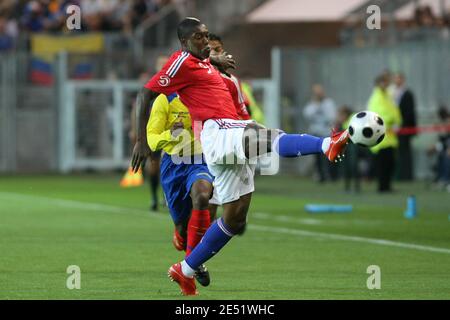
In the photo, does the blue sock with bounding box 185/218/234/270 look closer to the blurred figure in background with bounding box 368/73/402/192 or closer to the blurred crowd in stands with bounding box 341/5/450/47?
the blurred figure in background with bounding box 368/73/402/192

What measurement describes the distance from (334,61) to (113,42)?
6.18 meters

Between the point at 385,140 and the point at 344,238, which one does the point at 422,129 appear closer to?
the point at 385,140

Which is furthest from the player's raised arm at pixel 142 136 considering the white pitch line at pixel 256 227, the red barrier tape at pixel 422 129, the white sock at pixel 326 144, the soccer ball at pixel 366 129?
the red barrier tape at pixel 422 129

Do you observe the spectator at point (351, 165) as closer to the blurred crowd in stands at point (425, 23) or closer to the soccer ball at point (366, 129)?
the blurred crowd in stands at point (425, 23)

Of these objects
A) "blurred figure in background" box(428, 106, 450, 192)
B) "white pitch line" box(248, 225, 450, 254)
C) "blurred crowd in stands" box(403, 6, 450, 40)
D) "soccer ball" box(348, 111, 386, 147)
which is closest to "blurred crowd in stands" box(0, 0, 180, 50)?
"blurred crowd in stands" box(403, 6, 450, 40)

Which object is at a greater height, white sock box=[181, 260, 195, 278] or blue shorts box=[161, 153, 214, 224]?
blue shorts box=[161, 153, 214, 224]

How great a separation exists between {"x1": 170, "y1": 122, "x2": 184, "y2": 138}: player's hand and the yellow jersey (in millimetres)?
24

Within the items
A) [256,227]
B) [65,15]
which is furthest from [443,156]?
[65,15]

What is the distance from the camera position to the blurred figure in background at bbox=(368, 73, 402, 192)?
1012 inches

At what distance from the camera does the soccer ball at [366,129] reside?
29.8ft

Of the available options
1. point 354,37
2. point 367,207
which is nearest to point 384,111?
point 367,207

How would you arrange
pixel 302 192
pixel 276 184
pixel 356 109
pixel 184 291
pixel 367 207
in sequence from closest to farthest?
pixel 184 291 < pixel 367 207 < pixel 302 192 < pixel 276 184 < pixel 356 109

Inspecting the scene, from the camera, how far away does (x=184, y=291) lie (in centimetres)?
1059

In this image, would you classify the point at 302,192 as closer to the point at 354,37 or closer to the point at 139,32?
the point at 354,37
